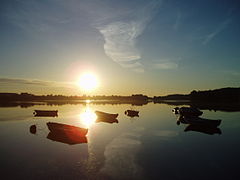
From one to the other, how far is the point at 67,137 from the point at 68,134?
55cm

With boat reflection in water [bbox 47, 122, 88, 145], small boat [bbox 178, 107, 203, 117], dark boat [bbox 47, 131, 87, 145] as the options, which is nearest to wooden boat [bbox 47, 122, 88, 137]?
boat reflection in water [bbox 47, 122, 88, 145]

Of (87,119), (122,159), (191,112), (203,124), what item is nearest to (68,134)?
(122,159)

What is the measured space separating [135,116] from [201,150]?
4438 centimetres

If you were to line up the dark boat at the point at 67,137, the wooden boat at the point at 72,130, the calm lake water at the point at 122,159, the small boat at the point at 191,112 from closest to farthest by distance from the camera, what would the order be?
1. the calm lake water at the point at 122,159
2. the dark boat at the point at 67,137
3. the wooden boat at the point at 72,130
4. the small boat at the point at 191,112

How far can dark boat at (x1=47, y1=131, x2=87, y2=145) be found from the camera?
31.8 m

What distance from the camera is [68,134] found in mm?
35094

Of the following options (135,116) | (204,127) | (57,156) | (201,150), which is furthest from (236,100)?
(57,156)

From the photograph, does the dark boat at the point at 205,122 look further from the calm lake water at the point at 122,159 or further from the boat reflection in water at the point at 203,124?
the calm lake water at the point at 122,159

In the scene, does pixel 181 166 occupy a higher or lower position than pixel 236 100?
lower

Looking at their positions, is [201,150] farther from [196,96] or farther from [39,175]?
[196,96]

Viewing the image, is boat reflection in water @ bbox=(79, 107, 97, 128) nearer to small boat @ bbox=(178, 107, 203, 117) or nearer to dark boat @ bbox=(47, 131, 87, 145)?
dark boat @ bbox=(47, 131, 87, 145)

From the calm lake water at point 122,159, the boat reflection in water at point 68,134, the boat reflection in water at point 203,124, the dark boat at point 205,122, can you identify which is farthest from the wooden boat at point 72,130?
the dark boat at point 205,122

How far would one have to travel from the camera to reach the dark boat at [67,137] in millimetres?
31831

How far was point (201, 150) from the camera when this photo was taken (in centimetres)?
2634
